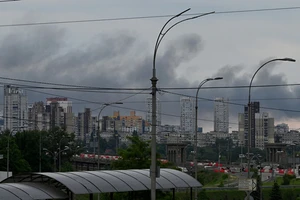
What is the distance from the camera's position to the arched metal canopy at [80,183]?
46531 mm

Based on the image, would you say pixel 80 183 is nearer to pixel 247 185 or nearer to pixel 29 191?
pixel 29 191

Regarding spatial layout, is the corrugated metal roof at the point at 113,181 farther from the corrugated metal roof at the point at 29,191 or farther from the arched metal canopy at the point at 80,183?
the corrugated metal roof at the point at 29,191

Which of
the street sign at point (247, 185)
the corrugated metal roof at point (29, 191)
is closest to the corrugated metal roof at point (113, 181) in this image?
the corrugated metal roof at point (29, 191)

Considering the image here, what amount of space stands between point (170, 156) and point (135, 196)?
10563 cm

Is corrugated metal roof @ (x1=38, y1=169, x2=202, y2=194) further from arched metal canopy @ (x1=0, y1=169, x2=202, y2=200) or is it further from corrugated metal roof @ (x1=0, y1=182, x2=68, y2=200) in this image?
corrugated metal roof @ (x1=0, y1=182, x2=68, y2=200)

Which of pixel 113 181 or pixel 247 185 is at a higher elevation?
pixel 113 181

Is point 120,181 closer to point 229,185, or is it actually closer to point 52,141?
point 229,185

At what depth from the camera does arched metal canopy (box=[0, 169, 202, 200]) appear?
46.5 m

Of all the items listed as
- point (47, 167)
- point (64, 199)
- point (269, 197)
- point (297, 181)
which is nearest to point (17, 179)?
point (64, 199)

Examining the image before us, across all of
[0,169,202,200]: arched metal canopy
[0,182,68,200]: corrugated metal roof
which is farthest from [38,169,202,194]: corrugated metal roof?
[0,182,68,200]: corrugated metal roof

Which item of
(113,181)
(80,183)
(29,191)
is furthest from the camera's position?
(113,181)

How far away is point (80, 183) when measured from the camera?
158 feet

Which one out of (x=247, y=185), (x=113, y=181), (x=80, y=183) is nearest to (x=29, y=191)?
(x=80, y=183)

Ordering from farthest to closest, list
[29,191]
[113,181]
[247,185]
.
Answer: [247,185], [113,181], [29,191]
